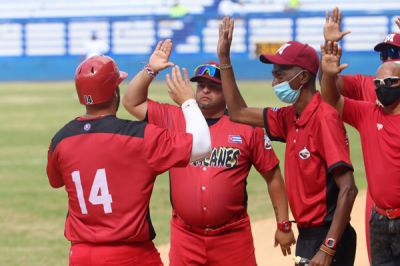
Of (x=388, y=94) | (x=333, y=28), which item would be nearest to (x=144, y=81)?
(x=333, y=28)

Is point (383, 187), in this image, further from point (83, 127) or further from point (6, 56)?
point (6, 56)

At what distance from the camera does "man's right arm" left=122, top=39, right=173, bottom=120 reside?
18.7 feet

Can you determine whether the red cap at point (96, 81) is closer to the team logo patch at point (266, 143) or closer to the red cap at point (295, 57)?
the red cap at point (295, 57)

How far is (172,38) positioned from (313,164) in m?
34.2

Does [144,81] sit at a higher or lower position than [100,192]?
higher

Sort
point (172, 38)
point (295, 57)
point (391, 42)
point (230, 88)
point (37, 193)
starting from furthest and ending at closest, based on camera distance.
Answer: point (172, 38) < point (37, 193) < point (391, 42) < point (230, 88) < point (295, 57)

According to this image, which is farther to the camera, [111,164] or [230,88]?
[230,88]

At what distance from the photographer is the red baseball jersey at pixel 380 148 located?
587 cm

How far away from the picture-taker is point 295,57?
219 inches

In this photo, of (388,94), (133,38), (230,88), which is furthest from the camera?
(133,38)

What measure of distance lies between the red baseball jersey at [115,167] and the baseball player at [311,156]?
0.83 m

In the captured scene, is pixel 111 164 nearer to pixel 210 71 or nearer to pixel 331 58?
pixel 331 58

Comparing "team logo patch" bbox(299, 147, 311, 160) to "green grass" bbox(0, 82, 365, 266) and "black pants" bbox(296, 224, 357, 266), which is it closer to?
"black pants" bbox(296, 224, 357, 266)

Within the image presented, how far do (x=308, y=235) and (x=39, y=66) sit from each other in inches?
1346
